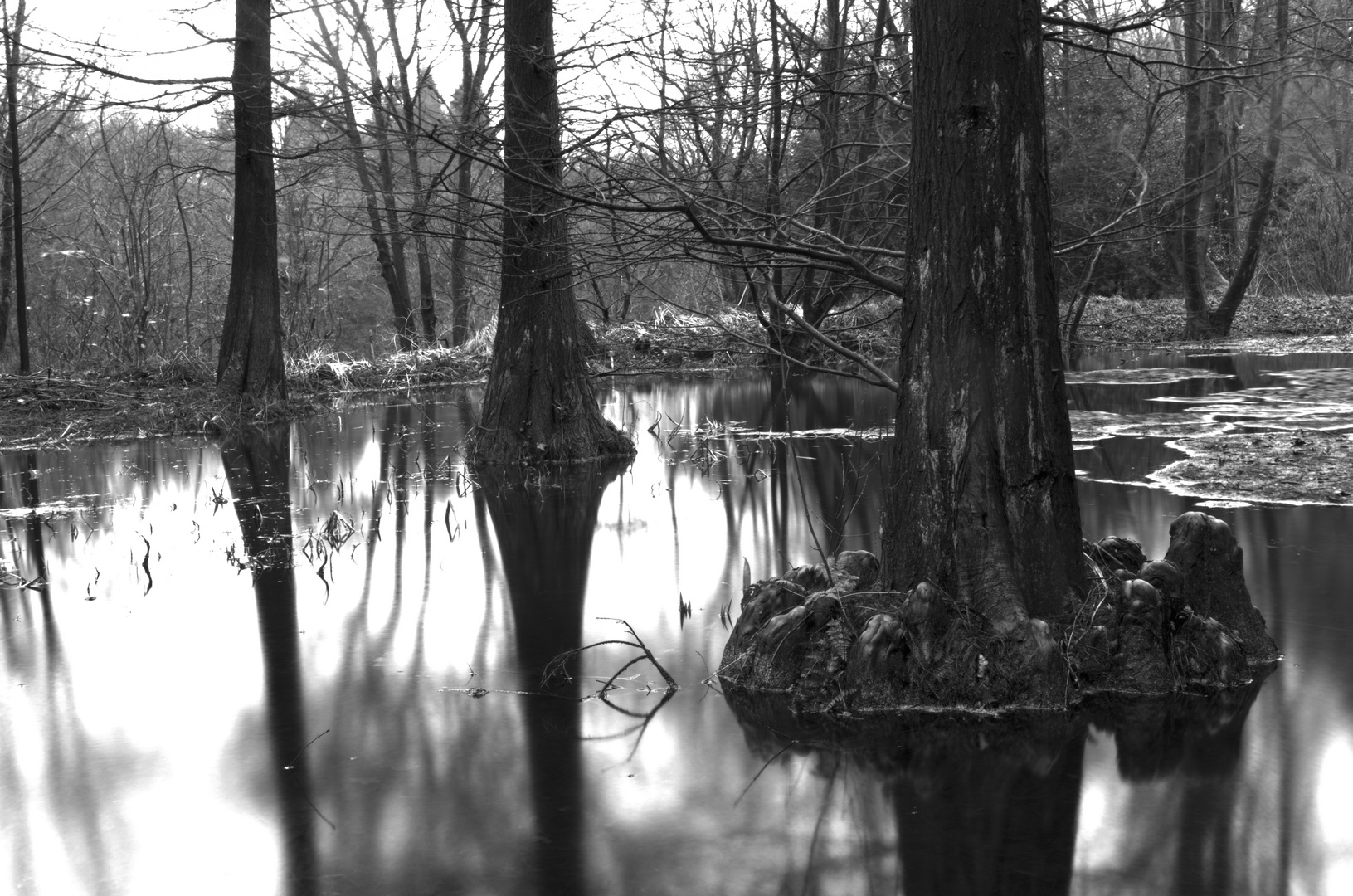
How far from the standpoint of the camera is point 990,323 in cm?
483

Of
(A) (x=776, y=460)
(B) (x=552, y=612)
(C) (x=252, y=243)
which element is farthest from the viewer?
(C) (x=252, y=243)

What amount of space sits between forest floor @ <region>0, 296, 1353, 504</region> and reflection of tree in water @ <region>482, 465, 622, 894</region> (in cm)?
127

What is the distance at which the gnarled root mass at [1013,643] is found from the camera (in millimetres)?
4762

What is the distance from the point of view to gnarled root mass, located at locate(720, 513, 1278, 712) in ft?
15.6

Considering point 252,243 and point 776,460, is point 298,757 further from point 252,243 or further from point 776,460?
point 252,243

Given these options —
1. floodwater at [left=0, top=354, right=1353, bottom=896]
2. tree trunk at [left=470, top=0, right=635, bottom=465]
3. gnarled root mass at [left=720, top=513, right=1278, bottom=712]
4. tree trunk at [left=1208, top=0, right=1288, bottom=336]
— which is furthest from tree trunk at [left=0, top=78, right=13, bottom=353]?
tree trunk at [left=1208, top=0, right=1288, bottom=336]

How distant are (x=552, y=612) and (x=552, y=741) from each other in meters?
2.07

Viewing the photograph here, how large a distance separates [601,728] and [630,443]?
771 cm

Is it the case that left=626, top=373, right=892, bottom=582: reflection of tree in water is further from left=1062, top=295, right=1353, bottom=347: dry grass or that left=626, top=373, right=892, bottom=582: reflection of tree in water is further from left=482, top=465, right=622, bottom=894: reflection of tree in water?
left=1062, top=295, right=1353, bottom=347: dry grass

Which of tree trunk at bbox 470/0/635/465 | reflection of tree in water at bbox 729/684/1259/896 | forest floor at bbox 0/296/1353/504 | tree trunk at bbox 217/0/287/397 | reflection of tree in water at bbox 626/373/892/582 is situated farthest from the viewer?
tree trunk at bbox 217/0/287/397

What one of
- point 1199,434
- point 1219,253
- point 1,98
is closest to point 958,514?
point 1199,434

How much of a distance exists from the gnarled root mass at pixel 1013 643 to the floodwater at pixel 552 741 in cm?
19

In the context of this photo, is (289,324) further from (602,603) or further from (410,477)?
(602,603)

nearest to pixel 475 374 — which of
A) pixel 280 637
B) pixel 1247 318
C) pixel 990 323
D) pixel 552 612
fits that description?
pixel 552 612
